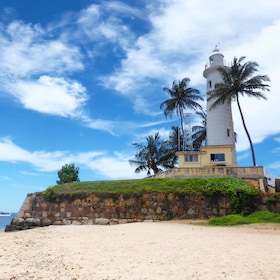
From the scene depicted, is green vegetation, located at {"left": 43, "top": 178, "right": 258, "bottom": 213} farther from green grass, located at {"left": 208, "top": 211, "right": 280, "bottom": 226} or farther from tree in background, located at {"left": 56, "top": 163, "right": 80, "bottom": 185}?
tree in background, located at {"left": 56, "top": 163, "right": 80, "bottom": 185}

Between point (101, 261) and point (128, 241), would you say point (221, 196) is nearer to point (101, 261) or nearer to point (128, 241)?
point (128, 241)

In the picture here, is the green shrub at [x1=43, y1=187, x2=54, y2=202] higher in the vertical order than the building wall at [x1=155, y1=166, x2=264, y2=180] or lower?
lower

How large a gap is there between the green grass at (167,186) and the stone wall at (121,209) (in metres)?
0.33

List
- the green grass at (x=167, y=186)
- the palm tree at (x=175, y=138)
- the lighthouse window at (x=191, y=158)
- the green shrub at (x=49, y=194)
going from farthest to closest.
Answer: the palm tree at (x=175, y=138), the lighthouse window at (x=191, y=158), the green shrub at (x=49, y=194), the green grass at (x=167, y=186)

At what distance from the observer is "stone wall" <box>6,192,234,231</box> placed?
54.5 feet

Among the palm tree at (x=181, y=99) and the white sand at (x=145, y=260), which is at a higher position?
the palm tree at (x=181, y=99)

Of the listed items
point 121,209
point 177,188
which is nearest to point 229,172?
point 177,188

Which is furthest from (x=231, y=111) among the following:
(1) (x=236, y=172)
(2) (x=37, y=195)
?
(2) (x=37, y=195)

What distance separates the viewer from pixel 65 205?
1867 cm

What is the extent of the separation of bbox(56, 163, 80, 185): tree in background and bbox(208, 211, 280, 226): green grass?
1083 inches

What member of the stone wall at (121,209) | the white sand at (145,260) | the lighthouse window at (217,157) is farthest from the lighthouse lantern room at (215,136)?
the white sand at (145,260)

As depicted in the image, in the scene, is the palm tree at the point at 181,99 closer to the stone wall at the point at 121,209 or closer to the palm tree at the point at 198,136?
the palm tree at the point at 198,136

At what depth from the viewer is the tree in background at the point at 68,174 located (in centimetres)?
3875

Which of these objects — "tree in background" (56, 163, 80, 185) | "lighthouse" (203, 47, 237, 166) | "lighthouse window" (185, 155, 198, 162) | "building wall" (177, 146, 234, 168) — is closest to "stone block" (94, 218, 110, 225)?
"building wall" (177, 146, 234, 168)
